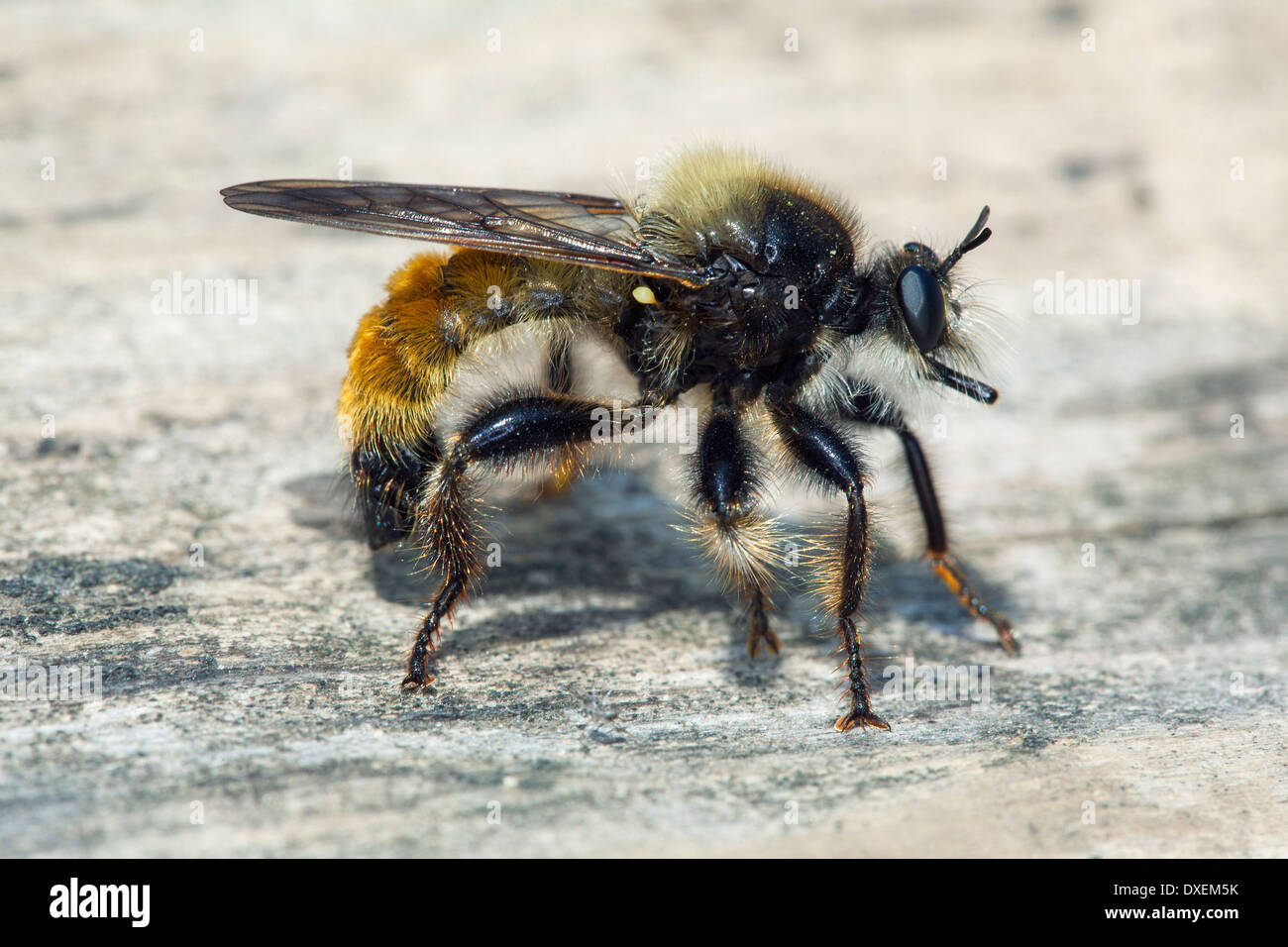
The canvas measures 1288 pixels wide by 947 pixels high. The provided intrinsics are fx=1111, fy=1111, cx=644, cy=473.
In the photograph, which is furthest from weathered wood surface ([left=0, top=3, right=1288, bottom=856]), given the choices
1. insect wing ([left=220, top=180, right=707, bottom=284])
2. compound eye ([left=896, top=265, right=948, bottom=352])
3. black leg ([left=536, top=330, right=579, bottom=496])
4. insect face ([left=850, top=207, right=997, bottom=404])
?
insect wing ([left=220, top=180, right=707, bottom=284])

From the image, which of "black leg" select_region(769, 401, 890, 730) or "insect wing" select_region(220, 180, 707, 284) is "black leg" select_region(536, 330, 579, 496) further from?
"black leg" select_region(769, 401, 890, 730)

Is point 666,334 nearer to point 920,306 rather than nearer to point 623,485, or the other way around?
point 920,306

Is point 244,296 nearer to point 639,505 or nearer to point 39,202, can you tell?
point 39,202

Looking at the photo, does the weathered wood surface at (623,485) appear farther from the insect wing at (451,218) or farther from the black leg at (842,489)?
the insect wing at (451,218)

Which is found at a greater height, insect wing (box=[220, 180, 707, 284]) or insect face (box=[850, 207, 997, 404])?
insect wing (box=[220, 180, 707, 284])

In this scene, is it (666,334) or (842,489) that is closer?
(842,489)

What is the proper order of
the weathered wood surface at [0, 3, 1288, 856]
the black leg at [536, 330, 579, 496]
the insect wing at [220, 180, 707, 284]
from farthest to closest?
the black leg at [536, 330, 579, 496]
the insect wing at [220, 180, 707, 284]
the weathered wood surface at [0, 3, 1288, 856]

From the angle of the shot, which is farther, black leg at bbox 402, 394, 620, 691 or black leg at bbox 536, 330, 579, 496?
black leg at bbox 536, 330, 579, 496

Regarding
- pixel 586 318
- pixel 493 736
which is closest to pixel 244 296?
pixel 586 318

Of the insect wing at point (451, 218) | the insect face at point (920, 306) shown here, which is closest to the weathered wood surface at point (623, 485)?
the insect face at point (920, 306)

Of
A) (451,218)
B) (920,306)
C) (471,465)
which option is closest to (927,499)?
(920,306)
